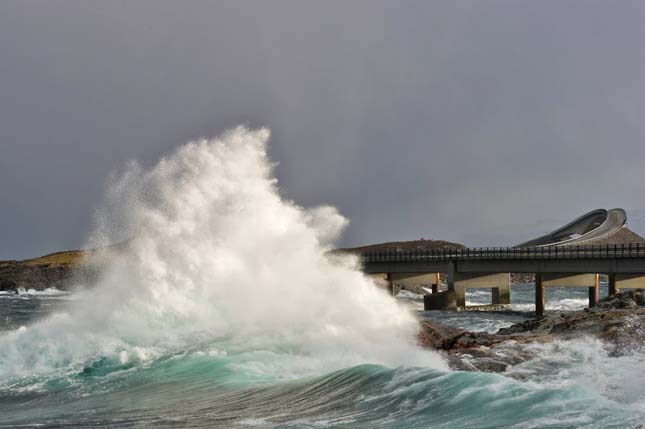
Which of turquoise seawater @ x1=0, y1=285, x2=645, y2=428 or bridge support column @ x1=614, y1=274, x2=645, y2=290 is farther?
bridge support column @ x1=614, y1=274, x2=645, y2=290

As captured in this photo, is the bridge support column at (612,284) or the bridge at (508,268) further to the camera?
the bridge at (508,268)

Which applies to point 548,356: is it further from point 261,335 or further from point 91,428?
point 91,428

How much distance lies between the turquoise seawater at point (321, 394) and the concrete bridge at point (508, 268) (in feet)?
128

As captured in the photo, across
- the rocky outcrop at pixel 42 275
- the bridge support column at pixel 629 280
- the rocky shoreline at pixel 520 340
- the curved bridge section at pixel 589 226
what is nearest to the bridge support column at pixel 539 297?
the bridge support column at pixel 629 280

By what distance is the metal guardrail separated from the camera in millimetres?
57953

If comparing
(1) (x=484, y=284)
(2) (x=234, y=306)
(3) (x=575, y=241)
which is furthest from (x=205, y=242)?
(3) (x=575, y=241)

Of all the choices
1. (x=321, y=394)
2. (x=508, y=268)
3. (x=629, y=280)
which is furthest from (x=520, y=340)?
(x=508, y=268)

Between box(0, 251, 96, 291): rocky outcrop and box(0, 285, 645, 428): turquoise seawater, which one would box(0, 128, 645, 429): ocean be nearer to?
box(0, 285, 645, 428): turquoise seawater

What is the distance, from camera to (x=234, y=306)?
89.0ft

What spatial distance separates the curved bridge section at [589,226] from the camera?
108m

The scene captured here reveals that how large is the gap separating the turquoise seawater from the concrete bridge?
3899 cm

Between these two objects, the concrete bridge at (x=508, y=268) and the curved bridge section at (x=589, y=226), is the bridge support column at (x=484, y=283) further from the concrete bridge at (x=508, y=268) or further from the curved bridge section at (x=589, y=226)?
the curved bridge section at (x=589, y=226)

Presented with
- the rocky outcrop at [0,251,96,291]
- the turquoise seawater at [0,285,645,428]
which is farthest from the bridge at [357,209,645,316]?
the rocky outcrop at [0,251,96,291]

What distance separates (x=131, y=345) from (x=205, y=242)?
21.9ft
